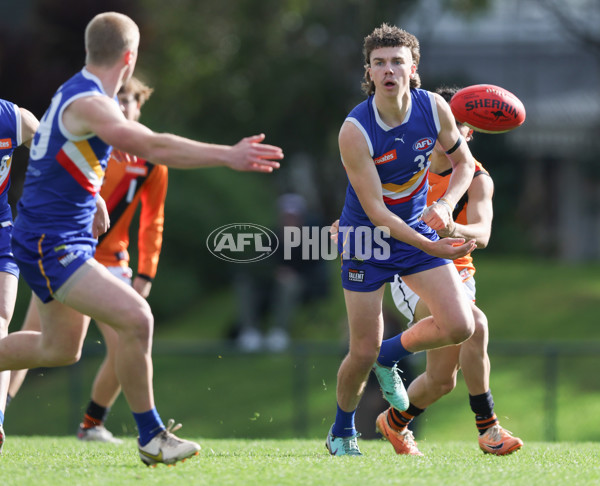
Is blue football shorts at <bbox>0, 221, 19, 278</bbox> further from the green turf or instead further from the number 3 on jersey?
the green turf

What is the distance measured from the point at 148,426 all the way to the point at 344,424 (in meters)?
1.61

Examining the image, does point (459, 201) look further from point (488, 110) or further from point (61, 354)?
point (61, 354)

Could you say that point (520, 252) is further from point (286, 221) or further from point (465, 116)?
point (465, 116)

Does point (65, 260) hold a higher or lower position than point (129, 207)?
lower

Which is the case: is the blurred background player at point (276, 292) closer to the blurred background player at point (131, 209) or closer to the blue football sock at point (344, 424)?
the blurred background player at point (131, 209)

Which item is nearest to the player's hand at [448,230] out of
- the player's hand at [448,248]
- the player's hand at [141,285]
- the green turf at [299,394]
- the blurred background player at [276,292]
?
the player's hand at [448,248]

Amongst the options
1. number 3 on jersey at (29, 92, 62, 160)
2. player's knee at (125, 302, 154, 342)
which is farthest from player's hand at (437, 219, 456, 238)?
number 3 on jersey at (29, 92, 62, 160)

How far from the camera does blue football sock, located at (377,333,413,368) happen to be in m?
5.95

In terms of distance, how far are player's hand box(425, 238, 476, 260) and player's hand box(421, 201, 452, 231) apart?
161 mm

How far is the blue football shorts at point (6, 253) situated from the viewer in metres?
5.70

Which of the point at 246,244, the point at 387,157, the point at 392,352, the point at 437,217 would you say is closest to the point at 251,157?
the point at 437,217

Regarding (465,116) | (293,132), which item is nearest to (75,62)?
(293,132)

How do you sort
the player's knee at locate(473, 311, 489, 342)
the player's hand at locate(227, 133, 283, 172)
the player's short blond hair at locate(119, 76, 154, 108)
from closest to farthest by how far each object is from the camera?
the player's hand at locate(227, 133, 283, 172), the player's knee at locate(473, 311, 489, 342), the player's short blond hair at locate(119, 76, 154, 108)

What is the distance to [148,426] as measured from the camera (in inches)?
188
